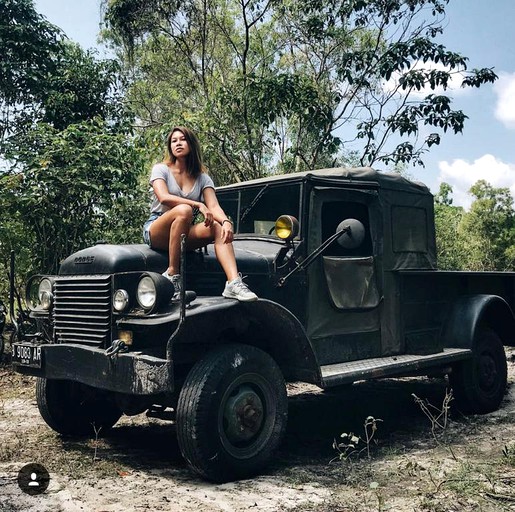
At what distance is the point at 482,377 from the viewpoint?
6340 mm

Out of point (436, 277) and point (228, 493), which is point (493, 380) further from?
point (228, 493)

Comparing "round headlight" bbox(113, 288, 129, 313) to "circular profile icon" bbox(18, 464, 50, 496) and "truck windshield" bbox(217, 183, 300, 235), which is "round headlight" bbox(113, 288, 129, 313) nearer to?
"circular profile icon" bbox(18, 464, 50, 496)

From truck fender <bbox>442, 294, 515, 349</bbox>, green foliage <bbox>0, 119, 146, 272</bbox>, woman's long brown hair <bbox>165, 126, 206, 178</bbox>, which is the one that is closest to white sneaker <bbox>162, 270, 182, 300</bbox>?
woman's long brown hair <bbox>165, 126, 206, 178</bbox>

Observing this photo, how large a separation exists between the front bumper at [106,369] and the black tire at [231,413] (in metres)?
0.24

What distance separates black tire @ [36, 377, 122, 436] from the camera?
5.21 meters

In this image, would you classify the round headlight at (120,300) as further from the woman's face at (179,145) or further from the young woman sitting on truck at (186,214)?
the woman's face at (179,145)

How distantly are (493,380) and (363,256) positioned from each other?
201 centimetres

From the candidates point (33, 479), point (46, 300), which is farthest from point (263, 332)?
Result: point (33, 479)

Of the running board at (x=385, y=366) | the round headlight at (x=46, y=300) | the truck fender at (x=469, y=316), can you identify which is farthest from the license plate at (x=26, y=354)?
the truck fender at (x=469, y=316)

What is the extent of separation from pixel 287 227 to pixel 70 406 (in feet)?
7.27

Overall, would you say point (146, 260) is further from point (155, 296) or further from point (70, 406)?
point (70, 406)

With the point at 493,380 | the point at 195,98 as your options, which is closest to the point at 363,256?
the point at 493,380

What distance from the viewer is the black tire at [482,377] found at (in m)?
6.20

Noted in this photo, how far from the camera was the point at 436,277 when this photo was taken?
Answer: 6.12m
